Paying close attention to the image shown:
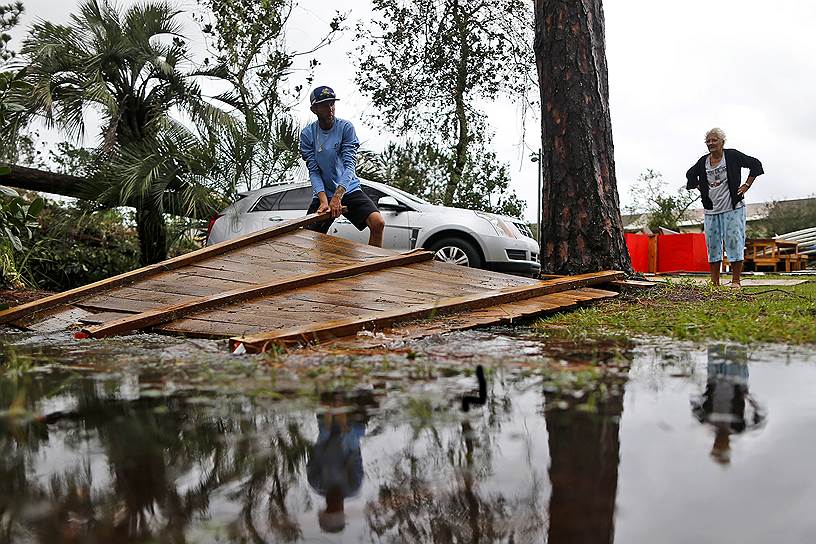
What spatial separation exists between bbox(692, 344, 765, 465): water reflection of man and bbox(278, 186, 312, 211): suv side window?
8822 mm

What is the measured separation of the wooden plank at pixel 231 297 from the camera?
13.7 ft

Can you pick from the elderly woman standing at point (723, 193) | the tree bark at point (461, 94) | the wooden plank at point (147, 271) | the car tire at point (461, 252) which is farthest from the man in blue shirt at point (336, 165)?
the tree bark at point (461, 94)

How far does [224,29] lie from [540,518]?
1688 centimetres

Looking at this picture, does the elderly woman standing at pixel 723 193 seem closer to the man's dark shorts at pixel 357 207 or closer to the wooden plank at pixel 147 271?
the man's dark shorts at pixel 357 207

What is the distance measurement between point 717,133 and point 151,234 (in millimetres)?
9352

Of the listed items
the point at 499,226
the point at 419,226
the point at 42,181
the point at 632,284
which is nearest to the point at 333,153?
the point at 632,284

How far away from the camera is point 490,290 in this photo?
5.32 m

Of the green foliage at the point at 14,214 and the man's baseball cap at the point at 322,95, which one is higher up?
the man's baseball cap at the point at 322,95

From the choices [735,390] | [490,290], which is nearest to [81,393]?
[735,390]

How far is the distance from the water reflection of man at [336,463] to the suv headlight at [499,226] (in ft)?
29.1

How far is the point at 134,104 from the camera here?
13.4 metres

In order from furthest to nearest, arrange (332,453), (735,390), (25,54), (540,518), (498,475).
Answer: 1. (25,54)
2. (735,390)
3. (332,453)
4. (498,475)
5. (540,518)

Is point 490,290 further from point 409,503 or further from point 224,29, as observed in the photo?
point 224,29

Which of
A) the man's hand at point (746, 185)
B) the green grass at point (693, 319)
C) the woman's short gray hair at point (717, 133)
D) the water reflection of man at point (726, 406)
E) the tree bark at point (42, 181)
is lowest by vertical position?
the water reflection of man at point (726, 406)
